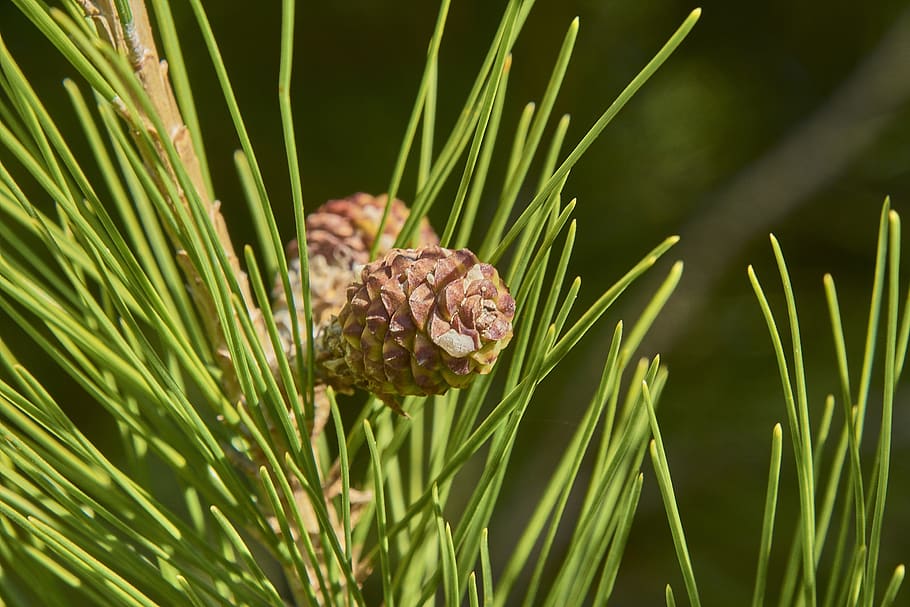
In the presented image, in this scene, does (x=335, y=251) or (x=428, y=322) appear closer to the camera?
(x=428, y=322)

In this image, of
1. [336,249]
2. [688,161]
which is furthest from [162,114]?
[688,161]

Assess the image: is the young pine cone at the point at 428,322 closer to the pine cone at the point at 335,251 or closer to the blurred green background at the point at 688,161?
the pine cone at the point at 335,251

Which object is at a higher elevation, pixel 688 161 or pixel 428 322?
pixel 688 161

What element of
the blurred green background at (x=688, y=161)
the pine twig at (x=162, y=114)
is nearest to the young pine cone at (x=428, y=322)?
the pine twig at (x=162, y=114)

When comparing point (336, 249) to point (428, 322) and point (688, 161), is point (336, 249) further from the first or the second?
point (688, 161)

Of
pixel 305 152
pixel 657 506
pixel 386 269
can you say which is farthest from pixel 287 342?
pixel 657 506

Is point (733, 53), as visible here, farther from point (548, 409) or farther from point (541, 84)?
point (548, 409)
